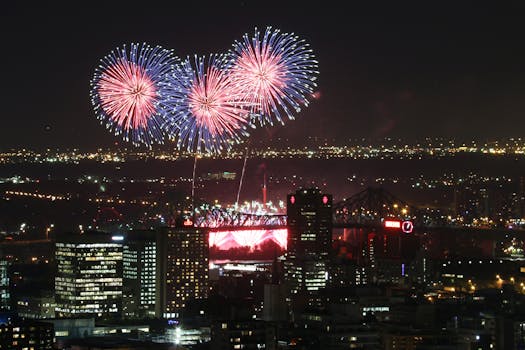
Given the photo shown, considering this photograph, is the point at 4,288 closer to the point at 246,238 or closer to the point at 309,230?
the point at 309,230

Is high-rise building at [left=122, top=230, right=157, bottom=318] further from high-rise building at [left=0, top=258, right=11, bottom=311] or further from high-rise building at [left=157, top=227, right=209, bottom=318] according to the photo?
high-rise building at [left=0, top=258, right=11, bottom=311]

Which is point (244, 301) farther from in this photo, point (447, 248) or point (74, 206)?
point (74, 206)

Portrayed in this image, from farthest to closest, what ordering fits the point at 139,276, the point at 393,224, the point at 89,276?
1. the point at 393,224
2. the point at 139,276
3. the point at 89,276

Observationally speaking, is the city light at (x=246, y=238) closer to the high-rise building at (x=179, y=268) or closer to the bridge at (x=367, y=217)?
the bridge at (x=367, y=217)

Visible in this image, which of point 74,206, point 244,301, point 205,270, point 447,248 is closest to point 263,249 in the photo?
point 447,248

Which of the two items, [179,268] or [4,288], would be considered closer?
[4,288]

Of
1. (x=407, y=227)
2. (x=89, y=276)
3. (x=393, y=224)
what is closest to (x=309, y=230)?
(x=407, y=227)

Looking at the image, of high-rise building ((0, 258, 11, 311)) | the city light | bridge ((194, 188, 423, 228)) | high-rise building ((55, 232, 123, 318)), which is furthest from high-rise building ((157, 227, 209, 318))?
bridge ((194, 188, 423, 228))

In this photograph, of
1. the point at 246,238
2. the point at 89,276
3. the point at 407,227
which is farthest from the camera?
the point at 246,238

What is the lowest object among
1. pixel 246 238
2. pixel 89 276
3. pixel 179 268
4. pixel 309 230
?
pixel 89 276
